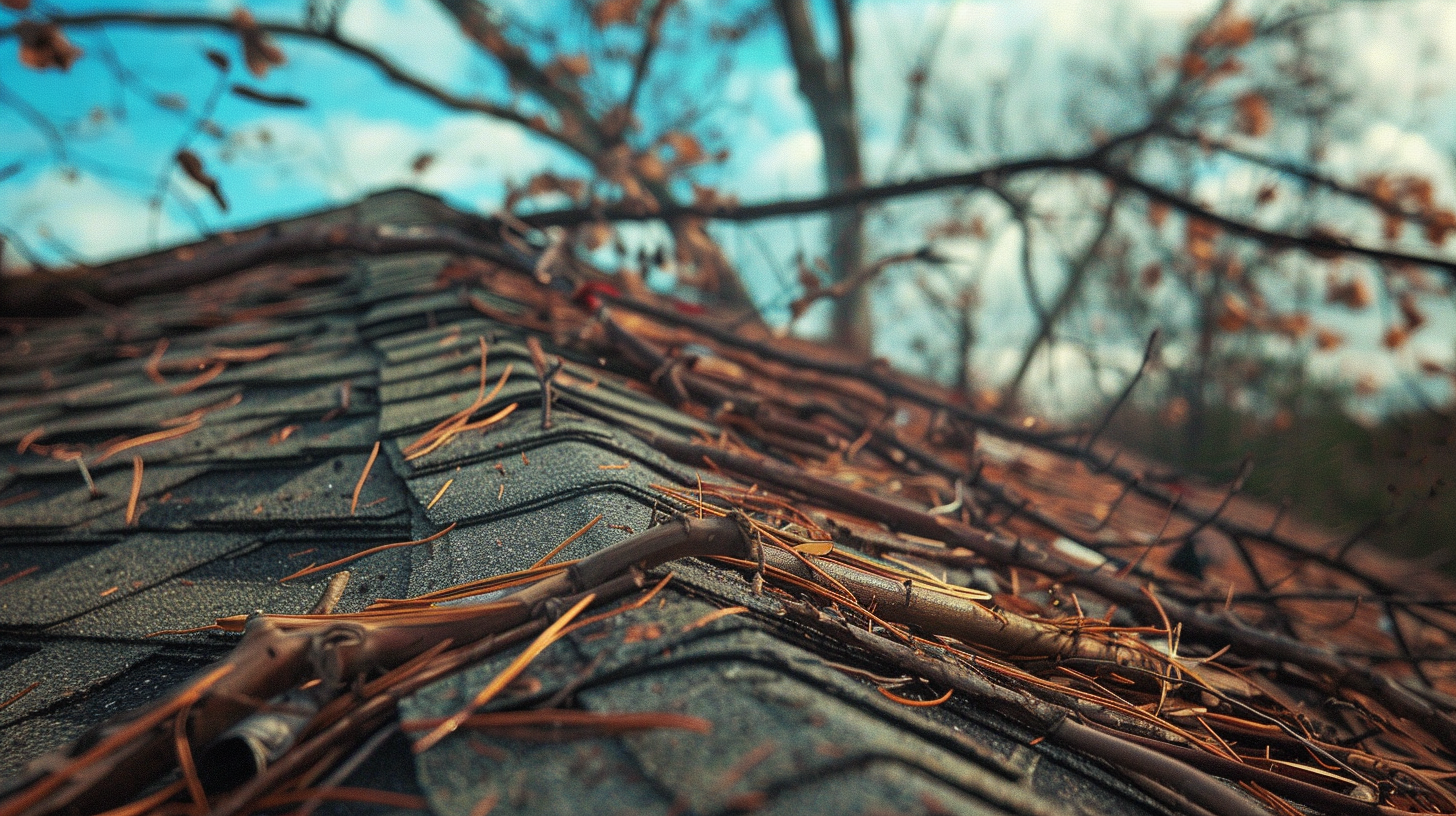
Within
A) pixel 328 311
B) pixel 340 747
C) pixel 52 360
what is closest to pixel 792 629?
pixel 340 747

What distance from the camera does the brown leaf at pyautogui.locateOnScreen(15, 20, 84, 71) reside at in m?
2.90

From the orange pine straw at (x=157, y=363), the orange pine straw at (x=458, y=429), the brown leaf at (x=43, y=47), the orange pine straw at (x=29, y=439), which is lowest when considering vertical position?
the orange pine straw at (x=29, y=439)

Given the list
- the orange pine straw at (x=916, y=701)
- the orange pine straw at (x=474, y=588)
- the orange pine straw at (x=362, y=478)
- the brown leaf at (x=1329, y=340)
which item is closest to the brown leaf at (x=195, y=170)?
the orange pine straw at (x=362, y=478)

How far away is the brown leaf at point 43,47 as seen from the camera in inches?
114

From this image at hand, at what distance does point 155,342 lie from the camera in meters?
3.09

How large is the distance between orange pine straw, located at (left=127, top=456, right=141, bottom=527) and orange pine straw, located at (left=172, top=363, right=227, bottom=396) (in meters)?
0.49

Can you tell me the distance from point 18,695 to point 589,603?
3.57 ft

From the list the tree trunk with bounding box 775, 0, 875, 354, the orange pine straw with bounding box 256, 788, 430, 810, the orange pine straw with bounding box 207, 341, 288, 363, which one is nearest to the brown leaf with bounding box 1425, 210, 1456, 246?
the tree trunk with bounding box 775, 0, 875, 354

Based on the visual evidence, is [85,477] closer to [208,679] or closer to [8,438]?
[8,438]

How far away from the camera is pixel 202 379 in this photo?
2.53m

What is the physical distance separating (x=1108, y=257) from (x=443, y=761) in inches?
534

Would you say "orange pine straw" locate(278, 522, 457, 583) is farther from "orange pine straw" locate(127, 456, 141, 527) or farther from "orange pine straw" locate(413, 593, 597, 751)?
"orange pine straw" locate(127, 456, 141, 527)

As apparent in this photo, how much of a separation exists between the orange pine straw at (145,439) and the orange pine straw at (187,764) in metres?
1.62

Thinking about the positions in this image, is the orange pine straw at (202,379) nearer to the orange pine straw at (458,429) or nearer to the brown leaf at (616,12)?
the orange pine straw at (458,429)
